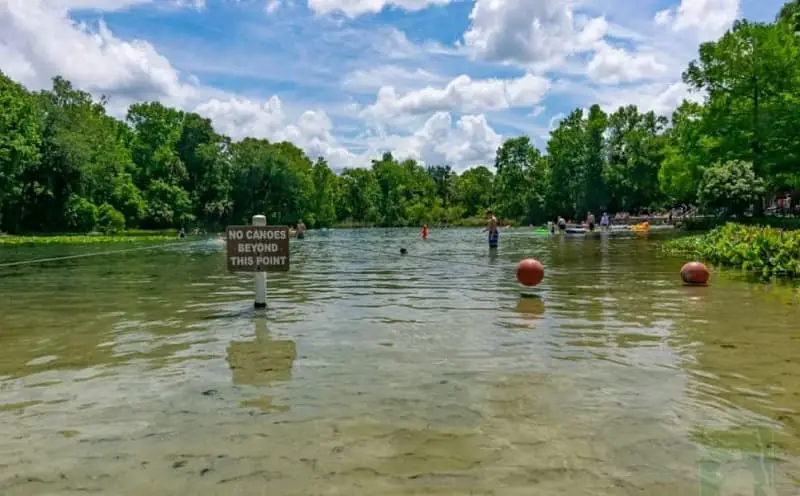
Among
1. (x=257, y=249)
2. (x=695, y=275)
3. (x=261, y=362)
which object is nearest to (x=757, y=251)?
(x=695, y=275)

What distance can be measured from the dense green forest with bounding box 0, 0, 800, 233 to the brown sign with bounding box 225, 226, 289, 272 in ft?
125

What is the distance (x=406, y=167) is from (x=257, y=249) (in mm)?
153289

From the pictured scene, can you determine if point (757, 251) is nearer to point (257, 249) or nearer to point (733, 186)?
point (257, 249)

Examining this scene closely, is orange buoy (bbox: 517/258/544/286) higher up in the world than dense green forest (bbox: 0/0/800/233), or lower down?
lower down

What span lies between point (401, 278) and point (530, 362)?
12.1 metres

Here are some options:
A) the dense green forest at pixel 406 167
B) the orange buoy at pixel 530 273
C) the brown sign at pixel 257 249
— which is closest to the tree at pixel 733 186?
the dense green forest at pixel 406 167

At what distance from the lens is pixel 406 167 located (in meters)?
164

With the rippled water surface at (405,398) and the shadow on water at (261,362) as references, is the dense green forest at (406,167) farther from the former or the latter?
the shadow on water at (261,362)

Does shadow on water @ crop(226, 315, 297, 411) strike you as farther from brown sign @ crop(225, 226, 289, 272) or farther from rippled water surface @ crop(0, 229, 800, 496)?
brown sign @ crop(225, 226, 289, 272)

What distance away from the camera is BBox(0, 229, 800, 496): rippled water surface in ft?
15.1

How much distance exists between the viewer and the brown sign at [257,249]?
12.1 m

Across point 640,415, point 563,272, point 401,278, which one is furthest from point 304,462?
Answer: point 563,272

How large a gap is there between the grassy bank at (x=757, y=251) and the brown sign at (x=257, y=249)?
522 inches

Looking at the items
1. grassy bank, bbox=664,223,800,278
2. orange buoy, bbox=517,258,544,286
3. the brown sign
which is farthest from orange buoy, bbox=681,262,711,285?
the brown sign
